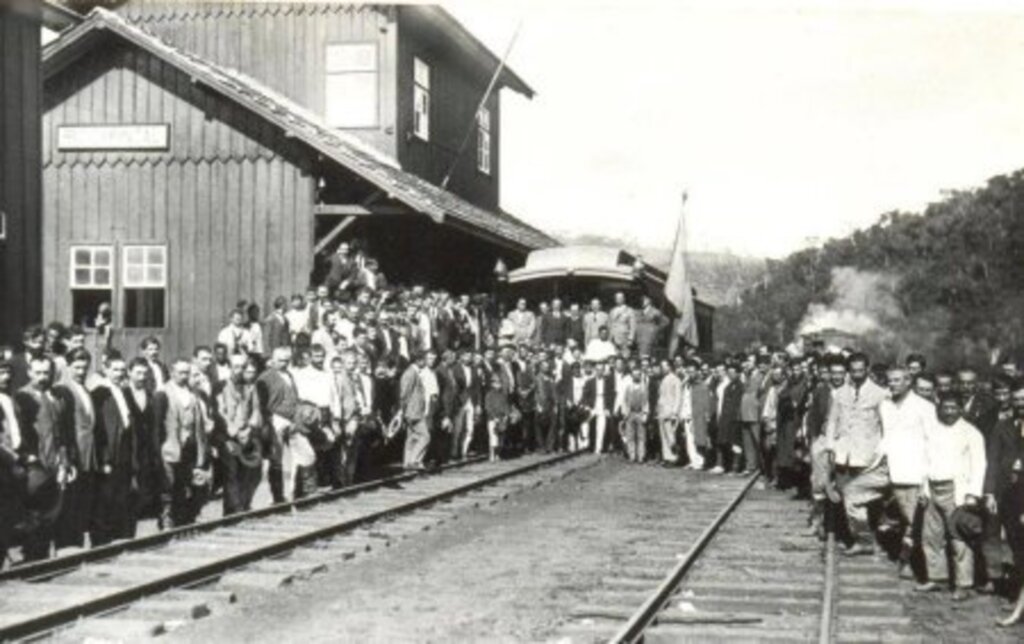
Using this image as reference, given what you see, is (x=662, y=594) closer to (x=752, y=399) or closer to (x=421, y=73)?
(x=752, y=399)

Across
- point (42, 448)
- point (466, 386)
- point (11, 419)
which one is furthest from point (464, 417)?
point (11, 419)

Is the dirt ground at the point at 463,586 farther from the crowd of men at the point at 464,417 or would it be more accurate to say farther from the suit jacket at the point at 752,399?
the suit jacket at the point at 752,399

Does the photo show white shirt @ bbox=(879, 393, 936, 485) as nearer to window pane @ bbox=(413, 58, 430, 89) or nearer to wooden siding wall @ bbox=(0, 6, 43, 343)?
wooden siding wall @ bbox=(0, 6, 43, 343)

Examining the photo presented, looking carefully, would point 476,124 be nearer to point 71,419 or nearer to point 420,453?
point 420,453

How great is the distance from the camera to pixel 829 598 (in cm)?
898

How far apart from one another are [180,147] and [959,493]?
1415 cm

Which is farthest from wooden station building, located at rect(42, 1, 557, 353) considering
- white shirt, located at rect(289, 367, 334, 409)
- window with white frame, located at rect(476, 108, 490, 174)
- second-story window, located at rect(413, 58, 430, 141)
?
window with white frame, located at rect(476, 108, 490, 174)

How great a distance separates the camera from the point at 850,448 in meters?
11.3

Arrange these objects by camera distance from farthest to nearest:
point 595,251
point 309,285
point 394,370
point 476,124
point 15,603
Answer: point 476,124 < point 595,251 < point 309,285 < point 394,370 < point 15,603

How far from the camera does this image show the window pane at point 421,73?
25016 millimetres

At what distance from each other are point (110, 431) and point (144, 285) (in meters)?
10.2

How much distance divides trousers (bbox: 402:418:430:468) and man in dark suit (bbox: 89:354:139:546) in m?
6.56

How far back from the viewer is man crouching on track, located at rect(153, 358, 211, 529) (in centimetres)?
1159

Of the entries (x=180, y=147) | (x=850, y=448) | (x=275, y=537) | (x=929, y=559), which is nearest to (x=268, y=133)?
(x=180, y=147)
